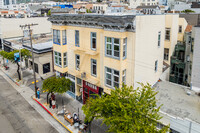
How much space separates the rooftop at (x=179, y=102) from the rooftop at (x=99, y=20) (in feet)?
26.1

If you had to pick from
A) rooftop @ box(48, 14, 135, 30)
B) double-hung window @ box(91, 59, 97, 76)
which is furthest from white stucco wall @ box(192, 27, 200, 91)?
double-hung window @ box(91, 59, 97, 76)

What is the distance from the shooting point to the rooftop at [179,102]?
15.1 m

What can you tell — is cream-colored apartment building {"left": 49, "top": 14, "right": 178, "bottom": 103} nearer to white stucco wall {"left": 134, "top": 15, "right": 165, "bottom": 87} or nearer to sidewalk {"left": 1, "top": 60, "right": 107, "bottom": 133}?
white stucco wall {"left": 134, "top": 15, "right": 165, "bottom": 87}

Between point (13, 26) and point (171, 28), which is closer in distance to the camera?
point (171, 28)

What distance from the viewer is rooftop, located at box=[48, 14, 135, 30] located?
1593 centimetres

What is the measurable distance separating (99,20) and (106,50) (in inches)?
124

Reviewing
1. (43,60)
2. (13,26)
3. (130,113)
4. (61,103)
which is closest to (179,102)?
(130,113)

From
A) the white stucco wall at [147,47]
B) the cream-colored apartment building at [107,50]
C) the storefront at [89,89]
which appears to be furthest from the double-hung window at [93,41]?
the white stucco wall at [147,47]

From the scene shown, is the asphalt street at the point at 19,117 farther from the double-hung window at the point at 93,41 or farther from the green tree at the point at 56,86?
the double-hung window at the point at 93,41

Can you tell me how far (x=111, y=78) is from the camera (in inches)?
719

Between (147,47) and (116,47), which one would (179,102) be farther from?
(116,47)

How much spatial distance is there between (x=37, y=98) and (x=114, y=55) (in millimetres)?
14248

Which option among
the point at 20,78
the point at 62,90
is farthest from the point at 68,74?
the point at 20,78

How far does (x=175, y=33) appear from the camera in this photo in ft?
85.1
